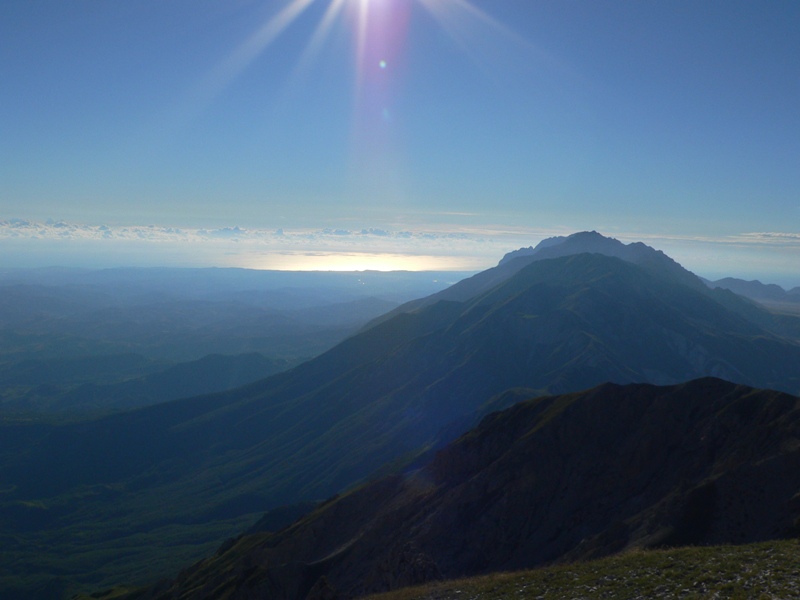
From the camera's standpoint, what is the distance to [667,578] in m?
31.2

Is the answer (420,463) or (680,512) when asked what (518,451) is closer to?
(680,512)

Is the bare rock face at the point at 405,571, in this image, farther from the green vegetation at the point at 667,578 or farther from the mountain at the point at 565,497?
the green vegetation at the point at 667,578

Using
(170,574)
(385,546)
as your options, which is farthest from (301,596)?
(170,574)

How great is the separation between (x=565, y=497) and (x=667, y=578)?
153 ft

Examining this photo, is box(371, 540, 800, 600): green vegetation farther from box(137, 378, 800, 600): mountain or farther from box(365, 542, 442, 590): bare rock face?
box(365, 542, 442, 590): bare rock face

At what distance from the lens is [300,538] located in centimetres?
10319

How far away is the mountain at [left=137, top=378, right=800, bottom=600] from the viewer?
176ft

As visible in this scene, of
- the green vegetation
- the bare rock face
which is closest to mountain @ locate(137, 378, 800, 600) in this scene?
the bare rock face

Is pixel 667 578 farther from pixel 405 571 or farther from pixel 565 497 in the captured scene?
pixel 565 497

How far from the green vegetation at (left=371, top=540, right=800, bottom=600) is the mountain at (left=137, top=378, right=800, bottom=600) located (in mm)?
12631

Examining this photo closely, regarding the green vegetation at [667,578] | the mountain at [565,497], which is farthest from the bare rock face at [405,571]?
the green vegetation at [667,578]

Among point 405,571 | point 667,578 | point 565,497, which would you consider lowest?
point 405,571

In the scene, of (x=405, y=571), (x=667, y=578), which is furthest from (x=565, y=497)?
(x=667, y=578)

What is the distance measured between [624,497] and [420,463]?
376 feet
